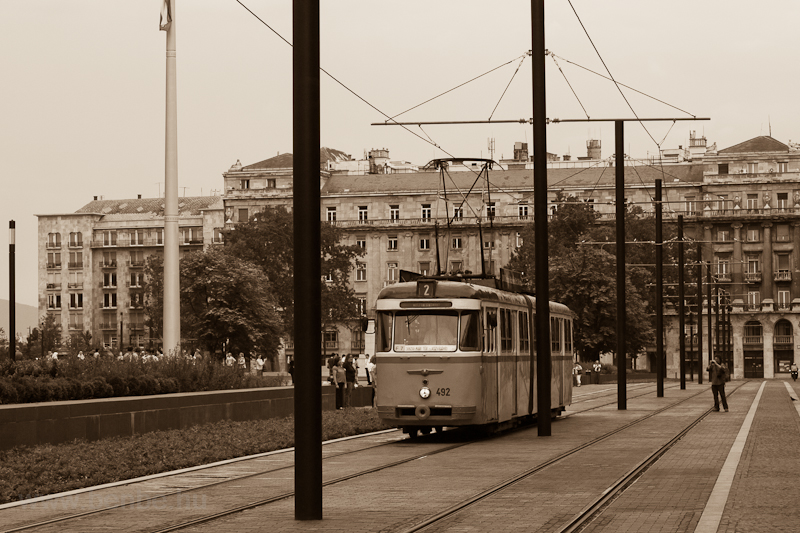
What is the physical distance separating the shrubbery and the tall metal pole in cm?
696

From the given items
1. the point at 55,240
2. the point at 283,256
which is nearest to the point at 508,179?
the point at 283,256

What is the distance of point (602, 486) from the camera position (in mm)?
15391

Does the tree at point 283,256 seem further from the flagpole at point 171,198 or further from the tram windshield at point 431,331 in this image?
the tram windshield at point 431,331

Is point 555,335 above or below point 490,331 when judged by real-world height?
below

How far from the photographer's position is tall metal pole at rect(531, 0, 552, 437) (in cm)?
2495

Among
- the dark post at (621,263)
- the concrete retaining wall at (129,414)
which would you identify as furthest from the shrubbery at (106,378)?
the dark post at (621,263)

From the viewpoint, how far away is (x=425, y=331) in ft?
79.6

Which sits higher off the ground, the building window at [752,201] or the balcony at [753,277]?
the building window at [752,201]

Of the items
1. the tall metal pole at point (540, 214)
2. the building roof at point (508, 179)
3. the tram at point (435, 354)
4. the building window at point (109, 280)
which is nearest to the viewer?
the tram at point (435, 354)

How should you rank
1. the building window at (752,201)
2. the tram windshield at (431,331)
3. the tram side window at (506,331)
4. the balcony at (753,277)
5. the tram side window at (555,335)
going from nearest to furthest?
1. the tram windshield at (431,331)
2. the tram side window at (506,331)
3. the tram side window at (555,335)
4. the balcony at (753,277)
5. the building window at (752,201)

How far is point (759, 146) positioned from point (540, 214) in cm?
11511

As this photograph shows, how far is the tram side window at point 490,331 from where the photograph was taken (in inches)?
971

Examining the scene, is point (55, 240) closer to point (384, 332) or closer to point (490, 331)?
point (384, 332)

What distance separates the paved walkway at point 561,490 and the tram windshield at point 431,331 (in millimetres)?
1861
